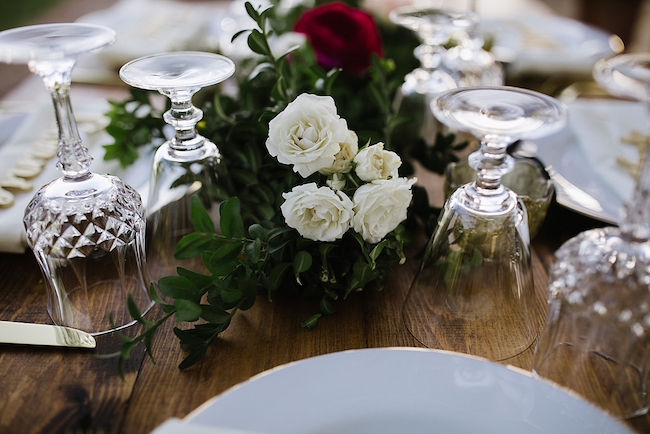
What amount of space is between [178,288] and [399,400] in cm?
17

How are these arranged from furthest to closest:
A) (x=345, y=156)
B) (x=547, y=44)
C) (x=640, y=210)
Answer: (x=547, y=44) < (x=345, y=156) < (x=640, y=210)

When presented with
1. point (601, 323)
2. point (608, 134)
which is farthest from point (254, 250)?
point (608, 134)

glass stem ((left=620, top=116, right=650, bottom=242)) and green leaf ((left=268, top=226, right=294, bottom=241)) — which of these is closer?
glass stem ((left=620, top=116, right=650, bottom=242))

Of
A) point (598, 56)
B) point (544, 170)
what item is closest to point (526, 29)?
point (598, 56)

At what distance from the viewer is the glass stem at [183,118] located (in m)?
0.42

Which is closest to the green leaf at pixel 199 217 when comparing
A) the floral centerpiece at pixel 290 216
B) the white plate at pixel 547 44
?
the floral centerpiece at pixel 290 216

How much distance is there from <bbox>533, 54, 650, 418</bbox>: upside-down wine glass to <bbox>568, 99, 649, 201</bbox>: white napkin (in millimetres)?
256

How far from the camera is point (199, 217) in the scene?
382mm

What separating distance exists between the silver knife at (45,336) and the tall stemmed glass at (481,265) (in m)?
0.24

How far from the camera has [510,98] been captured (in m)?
0.40

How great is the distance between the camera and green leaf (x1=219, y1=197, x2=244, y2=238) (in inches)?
15.3

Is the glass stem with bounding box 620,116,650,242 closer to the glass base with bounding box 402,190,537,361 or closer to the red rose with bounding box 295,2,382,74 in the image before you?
the glass base with bounding box 402,190,537,361

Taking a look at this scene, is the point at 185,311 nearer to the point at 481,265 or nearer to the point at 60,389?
the point at 60,389

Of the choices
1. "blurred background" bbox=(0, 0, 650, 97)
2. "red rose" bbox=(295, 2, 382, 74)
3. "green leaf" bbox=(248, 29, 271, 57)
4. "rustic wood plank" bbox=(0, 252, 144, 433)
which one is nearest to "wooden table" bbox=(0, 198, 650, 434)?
"rustic wood plank" bbox=(0, 252, 144, 433)
